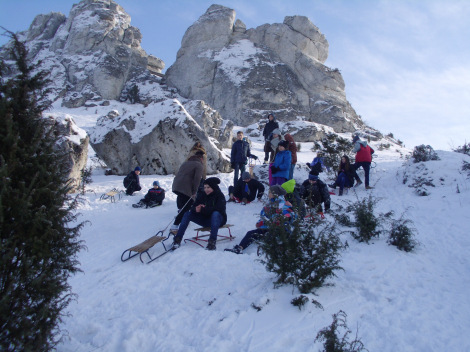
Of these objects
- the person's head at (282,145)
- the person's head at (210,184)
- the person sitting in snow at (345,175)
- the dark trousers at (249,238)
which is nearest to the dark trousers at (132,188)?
the person's head at (210,184)

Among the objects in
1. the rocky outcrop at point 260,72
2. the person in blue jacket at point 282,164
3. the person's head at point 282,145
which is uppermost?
the rocky outcrop at point 260,72

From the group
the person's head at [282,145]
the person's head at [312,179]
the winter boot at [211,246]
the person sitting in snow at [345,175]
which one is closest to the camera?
the winter boot at [211,246]

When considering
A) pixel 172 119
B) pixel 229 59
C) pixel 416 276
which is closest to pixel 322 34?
pixel 229 59

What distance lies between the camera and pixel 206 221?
16.4 ft

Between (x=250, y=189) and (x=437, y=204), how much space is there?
465cm

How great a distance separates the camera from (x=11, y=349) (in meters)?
1.69

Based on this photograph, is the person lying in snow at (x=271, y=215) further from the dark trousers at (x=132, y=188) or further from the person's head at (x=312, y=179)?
the dark trousers at (x=132, y=188)

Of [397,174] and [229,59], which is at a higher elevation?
[229,59]

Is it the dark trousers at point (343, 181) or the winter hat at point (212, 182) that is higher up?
the dark trousers at point (343, 181)

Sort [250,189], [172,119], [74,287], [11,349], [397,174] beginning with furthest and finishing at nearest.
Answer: [172,119] → [397,174] → [250,189] → [74,287] → [11,349]

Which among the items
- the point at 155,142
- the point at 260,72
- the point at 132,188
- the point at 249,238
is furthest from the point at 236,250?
the point at 260,72

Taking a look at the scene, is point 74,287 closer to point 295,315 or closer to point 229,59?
point 295,315

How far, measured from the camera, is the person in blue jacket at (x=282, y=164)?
6.26 m

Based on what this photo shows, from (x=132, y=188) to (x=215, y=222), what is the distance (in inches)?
224
